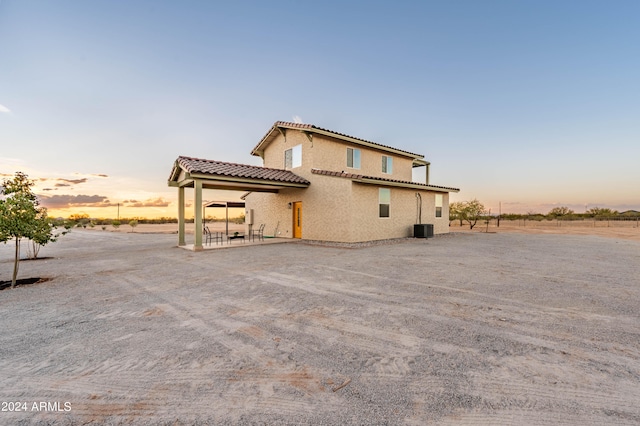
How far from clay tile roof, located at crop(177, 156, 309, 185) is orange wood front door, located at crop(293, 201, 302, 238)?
68.5 inches

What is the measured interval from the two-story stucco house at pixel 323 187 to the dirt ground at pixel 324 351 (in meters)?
7.18

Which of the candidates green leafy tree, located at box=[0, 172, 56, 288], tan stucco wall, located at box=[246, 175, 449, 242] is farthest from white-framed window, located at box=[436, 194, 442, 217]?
green leafy tree, located at box=[0, 172, 56, 288]

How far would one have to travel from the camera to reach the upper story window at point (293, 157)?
52.0 ft

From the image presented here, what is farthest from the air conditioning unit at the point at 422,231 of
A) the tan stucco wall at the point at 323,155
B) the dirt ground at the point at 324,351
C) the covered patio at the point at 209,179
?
the dirt ground at the point at 324,351

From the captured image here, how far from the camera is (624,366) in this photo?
2756 mm

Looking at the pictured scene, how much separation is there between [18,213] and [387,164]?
18.1m

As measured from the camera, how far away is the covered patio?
11.5m

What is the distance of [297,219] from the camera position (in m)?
15.9

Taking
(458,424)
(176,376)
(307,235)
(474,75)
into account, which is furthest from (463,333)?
(474,75)

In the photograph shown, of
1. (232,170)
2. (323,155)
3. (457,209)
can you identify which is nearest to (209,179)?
(232,170)

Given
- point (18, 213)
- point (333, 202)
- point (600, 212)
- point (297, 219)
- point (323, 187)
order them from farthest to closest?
1. point (600, 212)
2. point (297, 219)
3. point (323, 187)
4. point (333, 202)
5. point (18, 213)

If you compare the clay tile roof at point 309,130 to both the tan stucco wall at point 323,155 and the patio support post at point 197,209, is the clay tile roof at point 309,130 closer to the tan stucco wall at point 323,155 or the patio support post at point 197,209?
the tan stucco wall at point 323,155

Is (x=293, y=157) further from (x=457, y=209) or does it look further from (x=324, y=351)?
(x=457, y=209)

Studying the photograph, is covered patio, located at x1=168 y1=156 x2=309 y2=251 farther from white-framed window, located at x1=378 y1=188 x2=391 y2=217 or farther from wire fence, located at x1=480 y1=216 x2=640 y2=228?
wire fence, located at x1=480 y1=216 x2=640 y2=228
